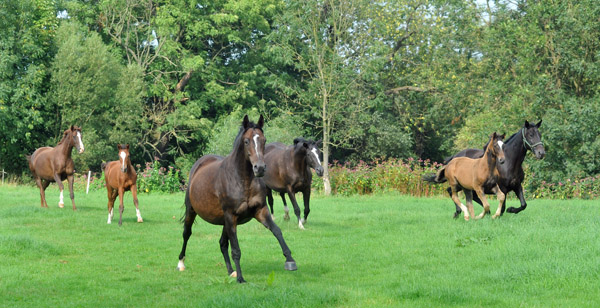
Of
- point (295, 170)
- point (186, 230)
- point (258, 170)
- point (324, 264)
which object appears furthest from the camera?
point (295, 170)

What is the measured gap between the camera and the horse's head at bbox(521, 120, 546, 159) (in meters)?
15.5

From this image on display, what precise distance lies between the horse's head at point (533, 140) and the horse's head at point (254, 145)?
29.6 ft

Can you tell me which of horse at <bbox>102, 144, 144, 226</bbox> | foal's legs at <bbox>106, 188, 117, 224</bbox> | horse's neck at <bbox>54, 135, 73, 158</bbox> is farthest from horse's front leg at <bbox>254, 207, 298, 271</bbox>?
horse's neck at <bbox>54, 135, 73, 158</bbox>

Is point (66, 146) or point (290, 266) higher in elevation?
point (66, 146)

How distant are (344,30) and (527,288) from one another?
26.1 metres

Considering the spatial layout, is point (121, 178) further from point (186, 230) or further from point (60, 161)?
point (186, 230)

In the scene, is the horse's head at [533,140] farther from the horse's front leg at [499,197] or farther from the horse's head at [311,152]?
the horse's head at [311,152]

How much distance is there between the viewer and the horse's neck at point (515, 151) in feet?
51.3

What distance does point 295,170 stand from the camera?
16.8 meters

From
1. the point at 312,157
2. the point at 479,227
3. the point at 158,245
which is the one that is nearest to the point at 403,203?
the point at 312,157

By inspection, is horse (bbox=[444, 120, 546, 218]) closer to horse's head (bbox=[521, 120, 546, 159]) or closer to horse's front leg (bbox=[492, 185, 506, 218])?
horse's head (bbox=[521, 120, 546, 159])

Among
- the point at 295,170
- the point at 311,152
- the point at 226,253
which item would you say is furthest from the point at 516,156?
the point at 226,253

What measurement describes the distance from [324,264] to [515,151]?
7319 mm

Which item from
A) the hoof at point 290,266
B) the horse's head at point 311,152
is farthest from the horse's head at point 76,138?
the hoof at point 290,266
